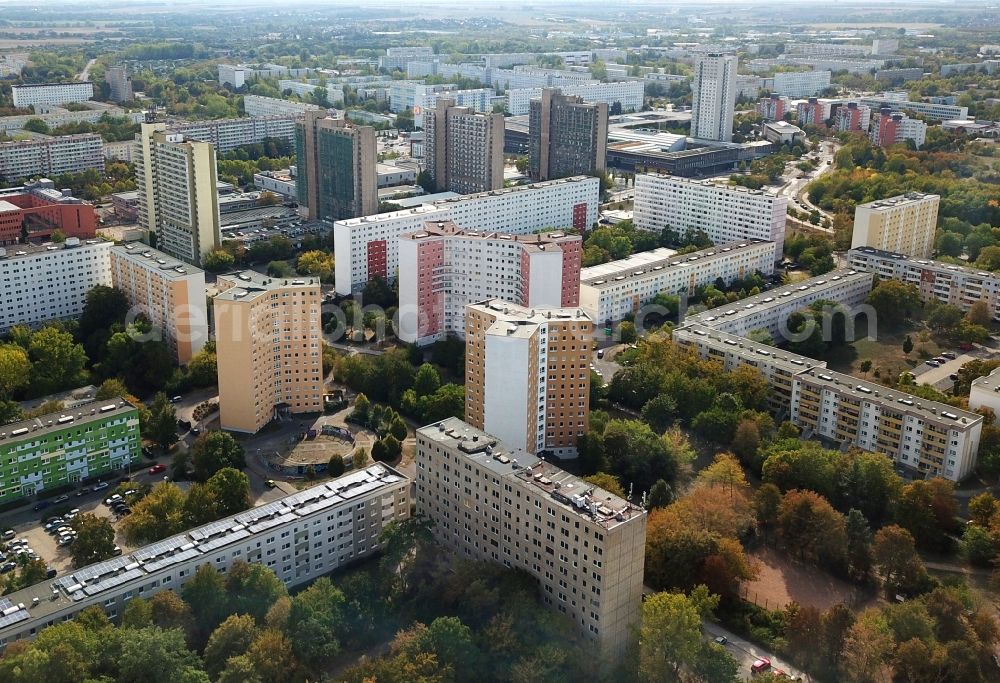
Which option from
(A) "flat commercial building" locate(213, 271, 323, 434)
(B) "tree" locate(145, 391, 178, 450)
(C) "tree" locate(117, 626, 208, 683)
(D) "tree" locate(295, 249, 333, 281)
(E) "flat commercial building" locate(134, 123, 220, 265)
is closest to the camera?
(C) "tree" locate(117, 626, 208, 683)

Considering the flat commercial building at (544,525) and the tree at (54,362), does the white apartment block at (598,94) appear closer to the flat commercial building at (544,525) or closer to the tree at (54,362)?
the tree at (54,362)

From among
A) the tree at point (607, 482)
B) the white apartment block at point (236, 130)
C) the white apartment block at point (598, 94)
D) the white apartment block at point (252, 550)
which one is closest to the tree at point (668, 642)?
the tree at point (607, 482)

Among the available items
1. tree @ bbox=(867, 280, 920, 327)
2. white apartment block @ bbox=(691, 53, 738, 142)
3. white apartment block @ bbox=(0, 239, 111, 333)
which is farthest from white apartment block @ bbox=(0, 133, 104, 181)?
tree @ bbox=(867, 280, 920, 327)

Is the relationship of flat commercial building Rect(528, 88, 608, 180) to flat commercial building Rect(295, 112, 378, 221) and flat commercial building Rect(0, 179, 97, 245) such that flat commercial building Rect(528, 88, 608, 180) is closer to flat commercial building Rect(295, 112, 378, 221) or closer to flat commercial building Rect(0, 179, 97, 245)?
flat commercial building Rect(295, 112, 378, 221)

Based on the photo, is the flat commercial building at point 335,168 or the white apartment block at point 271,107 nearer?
the flat commercial building at point 335,168

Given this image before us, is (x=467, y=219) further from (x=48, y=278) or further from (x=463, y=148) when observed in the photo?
(x=48, y=278)

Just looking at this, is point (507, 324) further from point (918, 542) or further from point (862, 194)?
point (862, 194)
